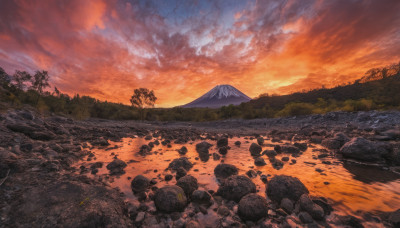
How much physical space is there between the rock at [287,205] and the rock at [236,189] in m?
0.72

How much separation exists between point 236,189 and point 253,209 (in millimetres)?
788

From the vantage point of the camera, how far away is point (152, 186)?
4.27 m

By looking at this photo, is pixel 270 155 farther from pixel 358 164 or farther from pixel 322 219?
pixel 322 219

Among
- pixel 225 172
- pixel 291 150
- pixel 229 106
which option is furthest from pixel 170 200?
pixel 229 106

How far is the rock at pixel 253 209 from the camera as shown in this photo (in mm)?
2875

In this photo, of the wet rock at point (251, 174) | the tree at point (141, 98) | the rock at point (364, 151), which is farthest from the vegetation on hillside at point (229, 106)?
Answer: the wet rock at point (251, 174)

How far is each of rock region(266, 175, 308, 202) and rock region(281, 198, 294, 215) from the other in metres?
0.31

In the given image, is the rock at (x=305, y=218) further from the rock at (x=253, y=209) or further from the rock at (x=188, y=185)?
the rock at (x=188, y=185)

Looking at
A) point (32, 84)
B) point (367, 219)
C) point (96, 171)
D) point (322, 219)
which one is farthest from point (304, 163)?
point (32, 84)

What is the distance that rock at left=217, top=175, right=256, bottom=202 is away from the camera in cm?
363

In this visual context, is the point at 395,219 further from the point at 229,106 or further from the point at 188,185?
the point at 229,106

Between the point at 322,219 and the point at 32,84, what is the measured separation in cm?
4725

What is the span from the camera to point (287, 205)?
3.22 m

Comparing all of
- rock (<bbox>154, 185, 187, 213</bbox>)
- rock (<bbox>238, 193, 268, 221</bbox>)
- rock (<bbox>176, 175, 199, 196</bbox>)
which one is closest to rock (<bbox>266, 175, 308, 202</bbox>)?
rock (<bbox>238, 193, 268, 221</bbox>)
